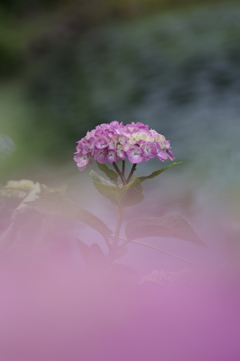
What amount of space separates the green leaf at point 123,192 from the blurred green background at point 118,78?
Answer: 0.28 metres

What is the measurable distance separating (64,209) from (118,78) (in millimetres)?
742

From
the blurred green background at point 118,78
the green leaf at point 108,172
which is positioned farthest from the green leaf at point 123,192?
the blurred green background at point 118,78

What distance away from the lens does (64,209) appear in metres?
0.50

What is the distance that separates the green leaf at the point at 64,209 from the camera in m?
0.50

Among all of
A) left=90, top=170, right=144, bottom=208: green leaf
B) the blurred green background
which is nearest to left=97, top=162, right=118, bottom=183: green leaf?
left=90, top=170, right=144, bottom=208: green leaf

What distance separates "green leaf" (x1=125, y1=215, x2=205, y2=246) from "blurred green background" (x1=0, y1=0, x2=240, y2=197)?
0.84 feet

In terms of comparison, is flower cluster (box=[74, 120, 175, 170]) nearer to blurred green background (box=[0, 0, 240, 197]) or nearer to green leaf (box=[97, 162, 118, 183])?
green leaf (box=[97, 162, 118, 183])

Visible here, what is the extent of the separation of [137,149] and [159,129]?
45 cm

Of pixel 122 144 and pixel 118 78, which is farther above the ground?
pixel 118 78

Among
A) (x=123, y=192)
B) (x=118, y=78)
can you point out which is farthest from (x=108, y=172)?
(x=118, y=78)

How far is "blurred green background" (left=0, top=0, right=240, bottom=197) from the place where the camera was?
2.81 ft

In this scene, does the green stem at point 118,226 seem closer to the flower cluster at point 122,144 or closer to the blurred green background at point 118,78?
the flower cluster at point 122,144

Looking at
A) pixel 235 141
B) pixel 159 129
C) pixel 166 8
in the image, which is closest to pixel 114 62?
pixel 166 8

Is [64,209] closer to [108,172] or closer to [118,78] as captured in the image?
[108,172]
